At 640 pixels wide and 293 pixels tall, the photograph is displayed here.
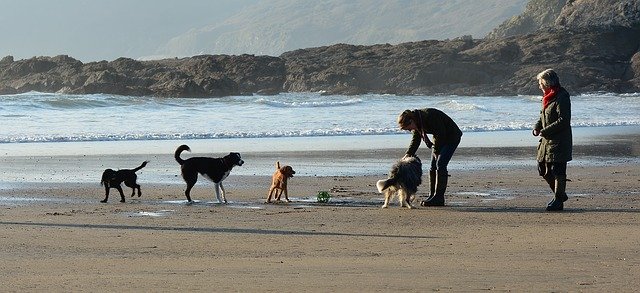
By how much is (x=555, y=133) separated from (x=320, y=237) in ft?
11.3

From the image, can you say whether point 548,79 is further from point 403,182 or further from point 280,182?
point 280,182

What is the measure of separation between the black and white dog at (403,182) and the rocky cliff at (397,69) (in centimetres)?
5072

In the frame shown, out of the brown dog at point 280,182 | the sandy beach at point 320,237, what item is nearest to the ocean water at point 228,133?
the sandy beach at point 320,237

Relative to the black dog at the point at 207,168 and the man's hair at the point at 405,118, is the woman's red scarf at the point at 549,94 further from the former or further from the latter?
the black dog at the point at 207,168

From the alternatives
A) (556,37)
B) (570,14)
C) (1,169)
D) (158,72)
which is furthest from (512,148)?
(570,14)

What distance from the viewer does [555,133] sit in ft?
36.5

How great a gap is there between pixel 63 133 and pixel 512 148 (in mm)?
11027

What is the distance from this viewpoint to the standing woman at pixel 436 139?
451 inches

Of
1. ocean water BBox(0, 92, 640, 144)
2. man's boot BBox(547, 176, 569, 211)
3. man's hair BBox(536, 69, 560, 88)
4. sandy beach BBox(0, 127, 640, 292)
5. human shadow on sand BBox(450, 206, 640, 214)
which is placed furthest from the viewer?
ocean water BBox(0, 92, 640, 144)

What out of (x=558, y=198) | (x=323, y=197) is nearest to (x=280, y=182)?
(x=323, y=197)

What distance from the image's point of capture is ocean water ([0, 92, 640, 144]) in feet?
86.2

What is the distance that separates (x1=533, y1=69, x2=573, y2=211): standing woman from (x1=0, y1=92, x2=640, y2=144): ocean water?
1496 centimetres

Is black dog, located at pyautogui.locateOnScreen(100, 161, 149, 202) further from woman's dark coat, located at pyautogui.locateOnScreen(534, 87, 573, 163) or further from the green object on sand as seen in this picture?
woman's dark coat, located at pyautogui.locateOnScreen(534, 87, 573, 163)

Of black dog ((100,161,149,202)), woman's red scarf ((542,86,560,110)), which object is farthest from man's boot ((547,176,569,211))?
black dog ((100,161,149,202))
